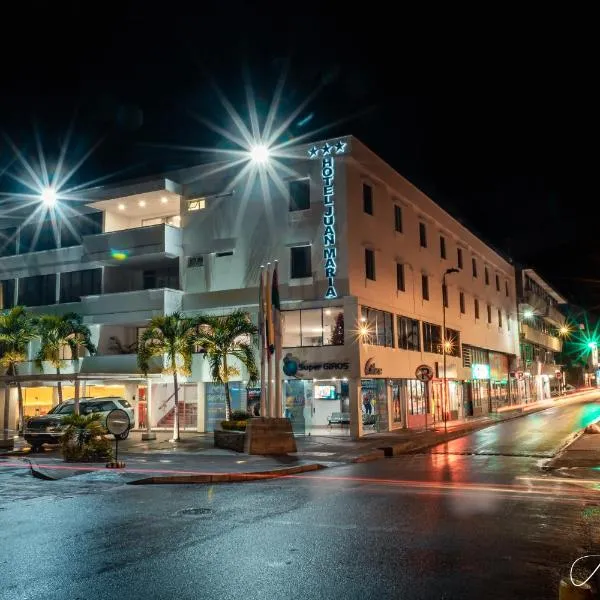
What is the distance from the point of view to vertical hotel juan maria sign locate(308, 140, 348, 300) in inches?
1110

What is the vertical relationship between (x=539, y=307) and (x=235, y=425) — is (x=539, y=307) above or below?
above

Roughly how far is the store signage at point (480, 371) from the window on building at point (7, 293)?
99.6 feet

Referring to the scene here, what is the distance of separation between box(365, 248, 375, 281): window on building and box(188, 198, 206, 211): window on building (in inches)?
344

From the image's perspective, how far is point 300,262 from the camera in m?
29.6

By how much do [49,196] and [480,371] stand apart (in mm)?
31005

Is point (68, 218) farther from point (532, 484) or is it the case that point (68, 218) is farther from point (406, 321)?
point (532, 484)

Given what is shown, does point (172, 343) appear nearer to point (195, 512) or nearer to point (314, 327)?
point (314, 327)

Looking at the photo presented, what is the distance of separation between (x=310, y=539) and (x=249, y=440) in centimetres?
1277

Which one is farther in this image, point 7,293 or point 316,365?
point 7,293

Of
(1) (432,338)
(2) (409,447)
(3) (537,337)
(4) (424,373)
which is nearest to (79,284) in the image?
(4) (424,373)

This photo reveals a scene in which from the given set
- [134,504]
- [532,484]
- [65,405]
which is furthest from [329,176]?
[134,504]

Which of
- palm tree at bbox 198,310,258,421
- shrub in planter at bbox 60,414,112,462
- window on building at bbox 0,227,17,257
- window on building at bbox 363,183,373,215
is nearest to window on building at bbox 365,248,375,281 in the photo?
window on building at bbox 363,183,373,215

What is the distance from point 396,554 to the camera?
754 centimetres

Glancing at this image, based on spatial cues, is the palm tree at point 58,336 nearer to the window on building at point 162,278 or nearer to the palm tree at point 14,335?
the palm tree at point 14,335
